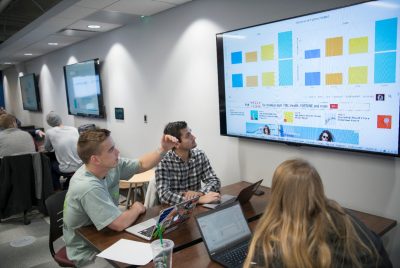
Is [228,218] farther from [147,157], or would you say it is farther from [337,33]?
[337,33]

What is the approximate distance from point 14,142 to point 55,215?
2525mm

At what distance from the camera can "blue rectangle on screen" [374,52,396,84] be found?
1850 millimetres

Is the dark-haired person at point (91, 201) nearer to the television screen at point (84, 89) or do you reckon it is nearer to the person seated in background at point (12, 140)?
the person seated in background at point (12, 140)

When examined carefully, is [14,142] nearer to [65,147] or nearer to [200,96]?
[65,147]

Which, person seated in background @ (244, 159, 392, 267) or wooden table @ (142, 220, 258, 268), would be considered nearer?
person seated in background @ (244, 159, 392, 267)

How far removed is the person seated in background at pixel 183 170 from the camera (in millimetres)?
2463

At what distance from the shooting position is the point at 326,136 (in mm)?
2221

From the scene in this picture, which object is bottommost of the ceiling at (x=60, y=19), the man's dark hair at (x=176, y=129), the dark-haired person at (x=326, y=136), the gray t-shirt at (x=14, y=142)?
the gray t-shirt at (x=14, y=142)

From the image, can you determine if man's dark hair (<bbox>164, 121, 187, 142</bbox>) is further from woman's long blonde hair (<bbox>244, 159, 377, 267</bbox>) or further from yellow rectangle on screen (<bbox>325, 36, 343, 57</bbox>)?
woman's long blonde hair (<bbox>244, 159, 377, 267</bbox>)

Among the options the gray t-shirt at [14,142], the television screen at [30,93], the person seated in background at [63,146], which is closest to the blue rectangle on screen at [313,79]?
the person seated in background at [63,146]

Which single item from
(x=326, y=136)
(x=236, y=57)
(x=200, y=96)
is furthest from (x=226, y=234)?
(x=200, y=96)

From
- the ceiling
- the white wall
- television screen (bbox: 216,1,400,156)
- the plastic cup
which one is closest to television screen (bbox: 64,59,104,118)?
the white wall

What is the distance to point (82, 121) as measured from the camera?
19.0 feet

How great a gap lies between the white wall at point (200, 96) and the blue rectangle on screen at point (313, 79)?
440mm
